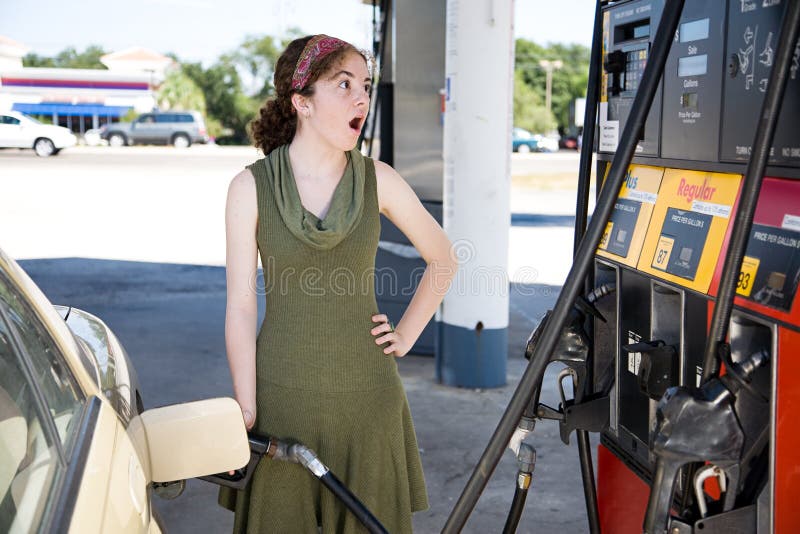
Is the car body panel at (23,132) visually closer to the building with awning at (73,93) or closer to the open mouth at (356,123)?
the building with awning at (73,93)

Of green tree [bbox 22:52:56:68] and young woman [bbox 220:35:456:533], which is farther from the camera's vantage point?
green tree [bbox 22:52:56:68]

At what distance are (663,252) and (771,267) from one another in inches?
19.7

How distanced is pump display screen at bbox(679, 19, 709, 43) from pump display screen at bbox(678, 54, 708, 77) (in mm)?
45

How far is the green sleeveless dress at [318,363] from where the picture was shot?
2578 millimetres

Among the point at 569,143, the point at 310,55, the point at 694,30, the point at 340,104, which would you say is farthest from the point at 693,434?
the point at 569,143

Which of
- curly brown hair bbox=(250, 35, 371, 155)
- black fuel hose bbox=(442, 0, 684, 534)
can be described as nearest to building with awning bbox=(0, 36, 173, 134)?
curly brown hair bbox=(250, 35, 371, 155)

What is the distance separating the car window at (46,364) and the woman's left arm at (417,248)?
40.0 inches

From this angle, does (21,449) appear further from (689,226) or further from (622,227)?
(622,227)

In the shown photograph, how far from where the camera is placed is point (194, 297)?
9.16 metres

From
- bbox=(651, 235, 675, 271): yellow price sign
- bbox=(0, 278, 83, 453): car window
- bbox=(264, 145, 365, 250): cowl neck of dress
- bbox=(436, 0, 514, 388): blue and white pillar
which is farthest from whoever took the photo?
bbox=(436, 0, 514, 388): blue and white pillar

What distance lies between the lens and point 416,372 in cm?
648

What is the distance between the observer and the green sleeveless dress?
8.46 feet

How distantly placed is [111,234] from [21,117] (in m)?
20.7

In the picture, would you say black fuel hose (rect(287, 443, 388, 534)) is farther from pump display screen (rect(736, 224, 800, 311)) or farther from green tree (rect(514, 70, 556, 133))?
green tree (rect(514, 70, 556, 133))
